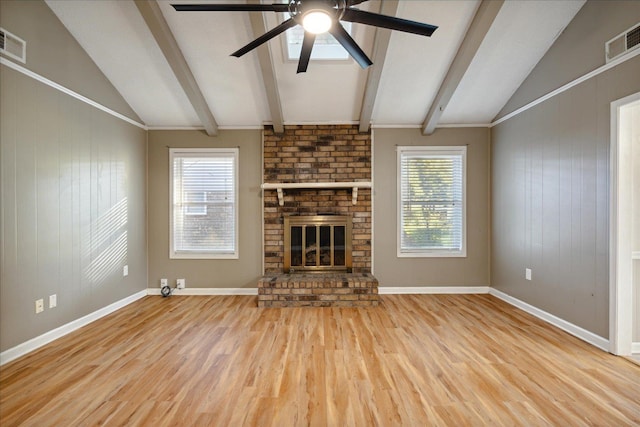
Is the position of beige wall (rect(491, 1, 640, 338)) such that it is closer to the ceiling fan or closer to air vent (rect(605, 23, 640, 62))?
air vent (rect(605, 23, 640, 62))

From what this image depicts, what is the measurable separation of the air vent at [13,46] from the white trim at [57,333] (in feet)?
8.06

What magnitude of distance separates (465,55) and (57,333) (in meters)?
5.06

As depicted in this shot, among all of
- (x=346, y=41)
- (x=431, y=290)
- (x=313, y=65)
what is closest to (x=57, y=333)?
(x=346, y=41)

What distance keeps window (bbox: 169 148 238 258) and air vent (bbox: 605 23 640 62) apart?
14.0 feet

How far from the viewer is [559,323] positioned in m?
3.13

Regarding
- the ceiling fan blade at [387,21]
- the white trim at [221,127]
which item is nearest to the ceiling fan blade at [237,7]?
the ceiling fan blade at [387,21]

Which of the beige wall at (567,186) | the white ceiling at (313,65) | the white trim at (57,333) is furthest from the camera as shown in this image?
the white ceiling at (313,65)

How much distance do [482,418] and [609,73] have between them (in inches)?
119

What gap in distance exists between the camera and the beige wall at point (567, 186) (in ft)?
8.65

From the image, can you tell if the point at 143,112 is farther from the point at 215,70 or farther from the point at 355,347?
the point at 355,347

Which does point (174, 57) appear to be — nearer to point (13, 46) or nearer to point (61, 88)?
point (61, 88)

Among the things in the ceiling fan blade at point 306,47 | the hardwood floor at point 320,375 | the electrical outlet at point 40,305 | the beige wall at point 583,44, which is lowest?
the hardwood floor at point 320,375

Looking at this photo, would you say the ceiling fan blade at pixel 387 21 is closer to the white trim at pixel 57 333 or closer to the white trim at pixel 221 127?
the white trim at pixel 221 127

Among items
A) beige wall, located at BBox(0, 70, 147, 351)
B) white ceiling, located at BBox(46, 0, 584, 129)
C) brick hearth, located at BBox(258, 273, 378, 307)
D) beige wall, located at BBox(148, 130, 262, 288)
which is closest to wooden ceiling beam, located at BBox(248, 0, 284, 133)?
white ceiling, located at BBox(46, 0, 584, 129)
